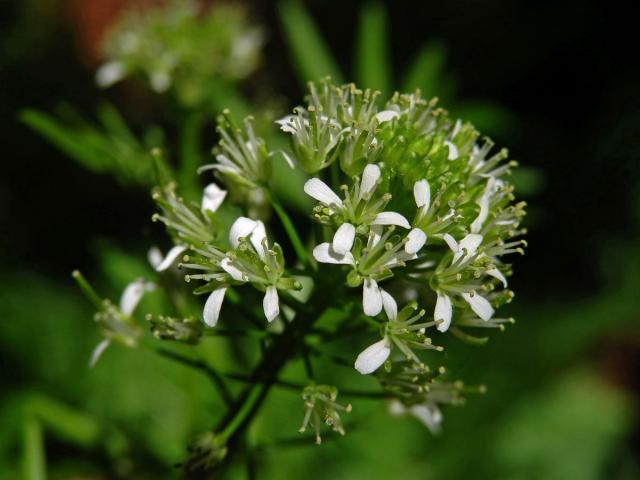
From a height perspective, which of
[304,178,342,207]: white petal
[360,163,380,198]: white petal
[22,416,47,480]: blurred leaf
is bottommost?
[22,416,47,480]: blurred leaf

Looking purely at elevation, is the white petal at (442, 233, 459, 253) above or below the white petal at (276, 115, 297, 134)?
below

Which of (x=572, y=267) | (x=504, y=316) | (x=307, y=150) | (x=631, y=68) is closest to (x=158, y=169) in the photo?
(x=307, y=150)

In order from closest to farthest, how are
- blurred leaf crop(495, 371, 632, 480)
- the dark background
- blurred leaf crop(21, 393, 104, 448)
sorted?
blurred leaf crop(21, 393, 104, 448), blurred leaf crop(495, 371, 632, 480), the dark background

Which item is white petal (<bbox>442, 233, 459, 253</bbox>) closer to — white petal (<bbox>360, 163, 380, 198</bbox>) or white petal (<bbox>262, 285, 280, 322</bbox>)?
white petal (<bbox>360, 163, 380, 198</bbox>)

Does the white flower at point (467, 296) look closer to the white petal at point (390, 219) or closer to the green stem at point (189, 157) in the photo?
the white petal at point (390, 219)

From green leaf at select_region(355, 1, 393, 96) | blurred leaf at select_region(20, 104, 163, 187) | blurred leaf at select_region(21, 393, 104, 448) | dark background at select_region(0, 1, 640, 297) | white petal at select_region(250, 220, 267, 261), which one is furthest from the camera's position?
dark background at select_region(0, 1, 640, 297)

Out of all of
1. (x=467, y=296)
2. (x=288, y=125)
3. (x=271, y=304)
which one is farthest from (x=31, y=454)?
(x=467, y=296)

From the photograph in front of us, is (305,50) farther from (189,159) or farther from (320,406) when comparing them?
(320,406)

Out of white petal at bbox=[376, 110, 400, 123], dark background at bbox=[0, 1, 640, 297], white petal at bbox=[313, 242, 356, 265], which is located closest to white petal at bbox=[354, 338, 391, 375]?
white petal at bbox=[313, 242, 356, 265]

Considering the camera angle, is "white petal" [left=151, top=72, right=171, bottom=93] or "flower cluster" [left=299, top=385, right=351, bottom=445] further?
"white petal" [left=151, top=72, right=171, bottom=93]
